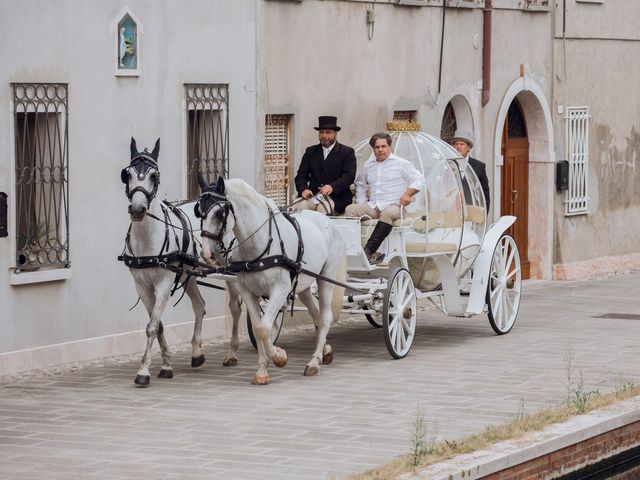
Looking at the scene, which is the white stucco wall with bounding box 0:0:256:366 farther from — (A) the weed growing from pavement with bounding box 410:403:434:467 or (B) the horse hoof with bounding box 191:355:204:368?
(A) the weed growing from pavement with bounding box 410:403:434:467

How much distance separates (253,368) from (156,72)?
10.3 ft

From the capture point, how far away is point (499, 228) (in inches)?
647

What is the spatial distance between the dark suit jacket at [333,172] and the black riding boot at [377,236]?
0.64 m

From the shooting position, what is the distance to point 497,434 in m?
10.5

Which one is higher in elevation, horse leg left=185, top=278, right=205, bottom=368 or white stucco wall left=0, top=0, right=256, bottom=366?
white stucco wall left=0, top=0, right=256, bottom=366

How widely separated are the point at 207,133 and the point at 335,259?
3032mm

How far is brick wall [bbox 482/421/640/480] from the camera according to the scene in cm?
1023

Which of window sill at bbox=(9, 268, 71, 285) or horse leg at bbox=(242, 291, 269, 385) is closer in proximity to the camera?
horse leg at bbox=(242, 291, 269, 385)

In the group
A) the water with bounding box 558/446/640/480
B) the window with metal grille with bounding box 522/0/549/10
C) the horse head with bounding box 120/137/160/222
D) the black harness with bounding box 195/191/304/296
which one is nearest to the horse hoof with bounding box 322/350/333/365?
the black harness with bounding box 195/191/304/296

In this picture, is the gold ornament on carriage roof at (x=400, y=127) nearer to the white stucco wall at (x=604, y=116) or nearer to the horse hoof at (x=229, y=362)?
the horse hoof at (x=229, y=362)

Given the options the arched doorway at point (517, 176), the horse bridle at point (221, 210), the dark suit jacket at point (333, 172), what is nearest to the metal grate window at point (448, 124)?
the arched doorway at point (517, 176)

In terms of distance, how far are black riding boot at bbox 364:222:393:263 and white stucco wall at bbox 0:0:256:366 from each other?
7.51 ft

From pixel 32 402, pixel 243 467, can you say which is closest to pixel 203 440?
pixel 243 467

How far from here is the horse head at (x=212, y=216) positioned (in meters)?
12.4
